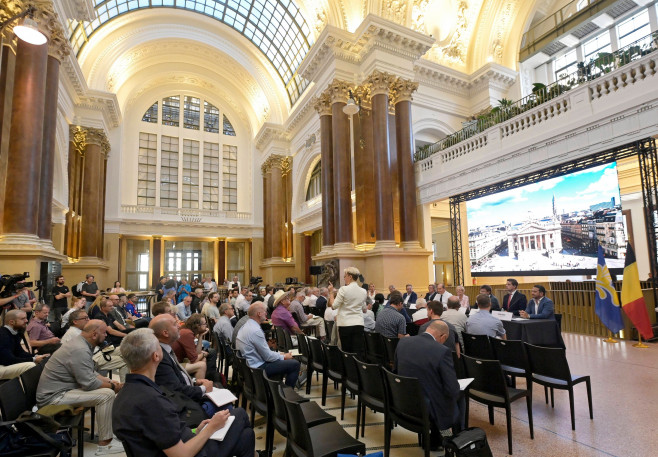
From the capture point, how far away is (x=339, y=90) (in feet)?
45.1

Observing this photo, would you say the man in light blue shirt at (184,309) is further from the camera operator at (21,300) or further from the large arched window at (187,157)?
the large arched window at (187,157)

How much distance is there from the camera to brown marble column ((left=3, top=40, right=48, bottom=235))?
8.65 metres

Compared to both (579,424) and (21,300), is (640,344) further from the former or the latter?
(21,300)

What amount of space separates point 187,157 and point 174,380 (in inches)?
890

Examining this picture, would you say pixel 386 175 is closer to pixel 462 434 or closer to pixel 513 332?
pixel 513 332

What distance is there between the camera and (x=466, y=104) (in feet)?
56.0

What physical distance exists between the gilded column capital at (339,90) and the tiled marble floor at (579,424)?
36.3 feet

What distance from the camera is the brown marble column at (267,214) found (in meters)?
21.7

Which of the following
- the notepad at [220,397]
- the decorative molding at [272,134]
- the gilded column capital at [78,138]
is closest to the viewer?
the notepad at [220,397]

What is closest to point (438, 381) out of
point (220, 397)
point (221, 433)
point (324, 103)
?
point (221, 433)

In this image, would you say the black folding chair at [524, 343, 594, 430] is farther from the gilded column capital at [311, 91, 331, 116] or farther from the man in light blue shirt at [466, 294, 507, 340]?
the gilded column capital at [311, 91, 331, 116]

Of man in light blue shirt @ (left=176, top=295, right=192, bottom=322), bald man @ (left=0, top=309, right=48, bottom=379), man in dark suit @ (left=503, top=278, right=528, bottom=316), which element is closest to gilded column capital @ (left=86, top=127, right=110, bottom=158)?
man in light blue shirt @ (left=176, top=295, right=192, bottom=322)

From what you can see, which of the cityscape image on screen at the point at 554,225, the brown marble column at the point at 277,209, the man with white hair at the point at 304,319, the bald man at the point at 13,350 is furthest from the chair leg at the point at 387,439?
the brown marble column at the point at 277,209

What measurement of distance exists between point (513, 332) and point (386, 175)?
7891 millimetres
